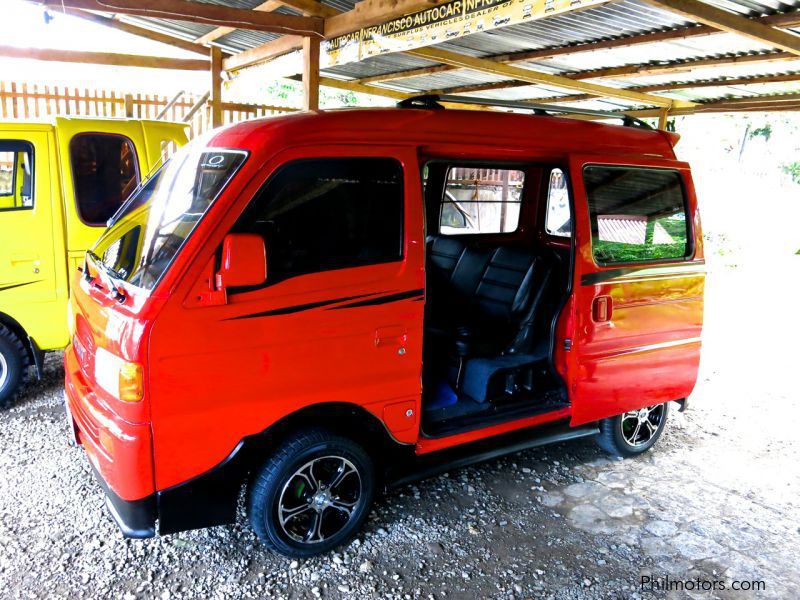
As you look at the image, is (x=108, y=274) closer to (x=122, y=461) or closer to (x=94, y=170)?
(x=122, y=461)

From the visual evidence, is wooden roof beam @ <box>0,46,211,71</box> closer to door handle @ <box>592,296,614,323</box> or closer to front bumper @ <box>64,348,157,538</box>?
front bumper @ <box>64,348,157,538</box>

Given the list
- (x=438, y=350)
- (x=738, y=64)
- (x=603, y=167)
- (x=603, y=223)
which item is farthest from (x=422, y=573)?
(x=738, y=64)

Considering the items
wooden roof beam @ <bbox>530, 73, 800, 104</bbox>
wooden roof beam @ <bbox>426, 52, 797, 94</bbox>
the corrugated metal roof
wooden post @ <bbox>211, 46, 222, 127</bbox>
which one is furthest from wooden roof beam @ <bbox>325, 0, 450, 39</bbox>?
wooden roof beam @ <bbox>530, 73, 800, 104</bbox>

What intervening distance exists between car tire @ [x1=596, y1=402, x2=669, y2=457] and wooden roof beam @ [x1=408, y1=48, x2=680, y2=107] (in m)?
4.89

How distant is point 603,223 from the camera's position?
3672mm

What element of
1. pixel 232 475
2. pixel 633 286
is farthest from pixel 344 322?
pixel 633 286

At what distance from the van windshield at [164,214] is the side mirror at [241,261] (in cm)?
23

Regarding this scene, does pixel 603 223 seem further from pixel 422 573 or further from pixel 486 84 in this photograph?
pixel 486 84

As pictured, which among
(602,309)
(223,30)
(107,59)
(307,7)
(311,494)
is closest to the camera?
(311,494)

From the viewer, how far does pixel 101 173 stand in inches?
193

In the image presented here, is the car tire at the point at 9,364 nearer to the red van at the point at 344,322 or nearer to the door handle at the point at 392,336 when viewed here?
the red van at the point at 344,322

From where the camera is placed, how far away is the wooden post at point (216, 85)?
31.0 ft

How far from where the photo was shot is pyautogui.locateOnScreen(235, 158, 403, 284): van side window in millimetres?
2670

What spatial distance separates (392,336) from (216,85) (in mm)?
8036
